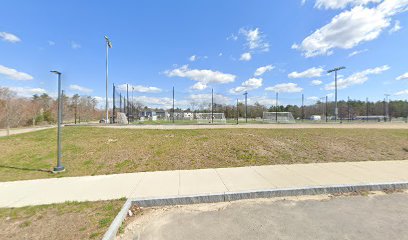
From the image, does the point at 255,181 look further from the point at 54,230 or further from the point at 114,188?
the point at 54,230

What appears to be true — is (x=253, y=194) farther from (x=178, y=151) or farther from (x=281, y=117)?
(x=281, y=117)

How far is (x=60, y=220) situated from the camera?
376 cm

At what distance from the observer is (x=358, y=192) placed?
5.21 m

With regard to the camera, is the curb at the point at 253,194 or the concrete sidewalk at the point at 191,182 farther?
the concrete sidewalk at the point at 191,182

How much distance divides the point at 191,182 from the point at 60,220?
3090 mm

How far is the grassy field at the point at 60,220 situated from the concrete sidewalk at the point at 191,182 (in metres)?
0.41

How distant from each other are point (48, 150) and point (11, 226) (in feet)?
23.1

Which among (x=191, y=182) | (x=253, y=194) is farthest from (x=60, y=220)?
(x=253, y=194)

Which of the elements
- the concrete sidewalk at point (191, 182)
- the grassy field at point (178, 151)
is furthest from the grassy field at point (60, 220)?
the grassy field at point (178, 151)

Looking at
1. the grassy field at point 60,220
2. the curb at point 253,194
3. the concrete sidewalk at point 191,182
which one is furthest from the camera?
the concrete sidewalk at point 191,182

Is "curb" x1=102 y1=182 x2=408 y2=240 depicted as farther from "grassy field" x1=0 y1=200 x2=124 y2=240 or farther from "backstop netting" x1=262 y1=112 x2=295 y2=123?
"backstop netting" x1=262 y1=112 x2=295 y2=123

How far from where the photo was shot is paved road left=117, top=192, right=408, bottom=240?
3.35 metres

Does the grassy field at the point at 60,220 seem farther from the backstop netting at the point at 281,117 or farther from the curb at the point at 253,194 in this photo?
the backstop netting at the point at 281,117

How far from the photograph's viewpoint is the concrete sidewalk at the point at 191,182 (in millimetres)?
4957
